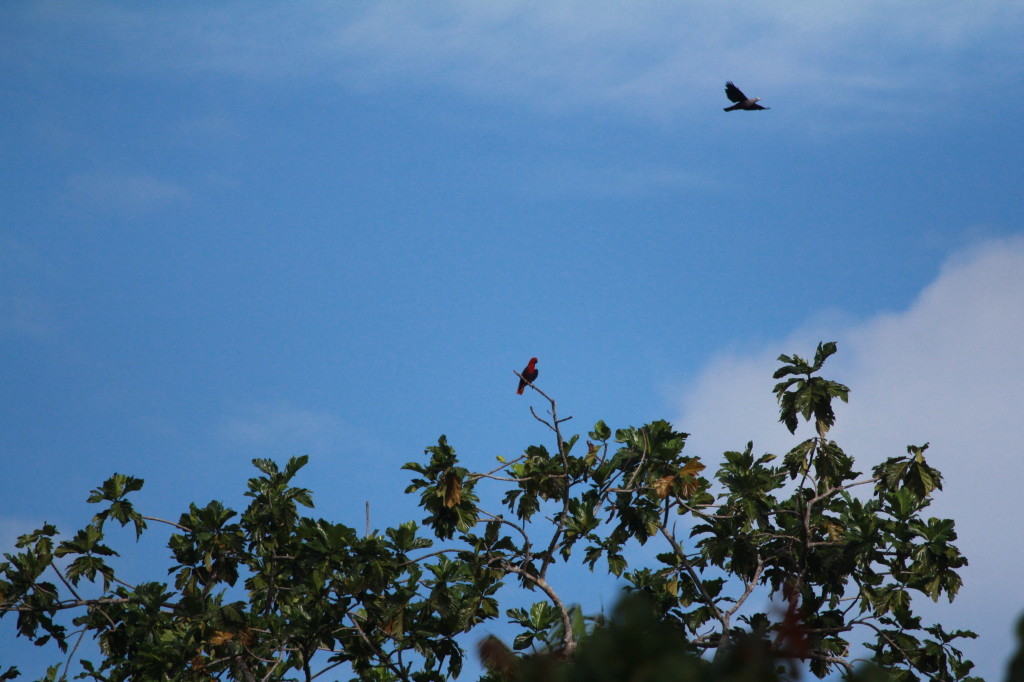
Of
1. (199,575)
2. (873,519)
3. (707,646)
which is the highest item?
(199,575)

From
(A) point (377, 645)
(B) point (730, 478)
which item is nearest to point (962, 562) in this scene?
(B) point (730, 478)

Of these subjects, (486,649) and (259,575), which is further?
(259,575)

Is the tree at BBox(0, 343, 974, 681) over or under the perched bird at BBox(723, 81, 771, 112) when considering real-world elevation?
under

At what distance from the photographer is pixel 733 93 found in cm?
1488

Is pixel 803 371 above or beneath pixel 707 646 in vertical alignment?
above

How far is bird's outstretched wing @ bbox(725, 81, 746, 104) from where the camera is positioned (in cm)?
1475

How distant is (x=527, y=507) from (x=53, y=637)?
6775 mm

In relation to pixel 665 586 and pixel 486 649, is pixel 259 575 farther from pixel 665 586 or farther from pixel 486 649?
pixel 486 649

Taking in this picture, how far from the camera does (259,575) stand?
15.4 m

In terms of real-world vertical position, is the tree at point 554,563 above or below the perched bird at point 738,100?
below

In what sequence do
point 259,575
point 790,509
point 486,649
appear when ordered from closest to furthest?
1. point 486,649
2. point 790,509
3. point 259,575

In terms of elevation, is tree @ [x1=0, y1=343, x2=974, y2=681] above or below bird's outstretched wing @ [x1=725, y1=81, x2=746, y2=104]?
below

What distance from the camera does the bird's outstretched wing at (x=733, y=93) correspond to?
14750 millimetres

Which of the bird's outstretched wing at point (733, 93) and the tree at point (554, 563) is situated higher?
the bird's outstretched wing at point (733, 93)
